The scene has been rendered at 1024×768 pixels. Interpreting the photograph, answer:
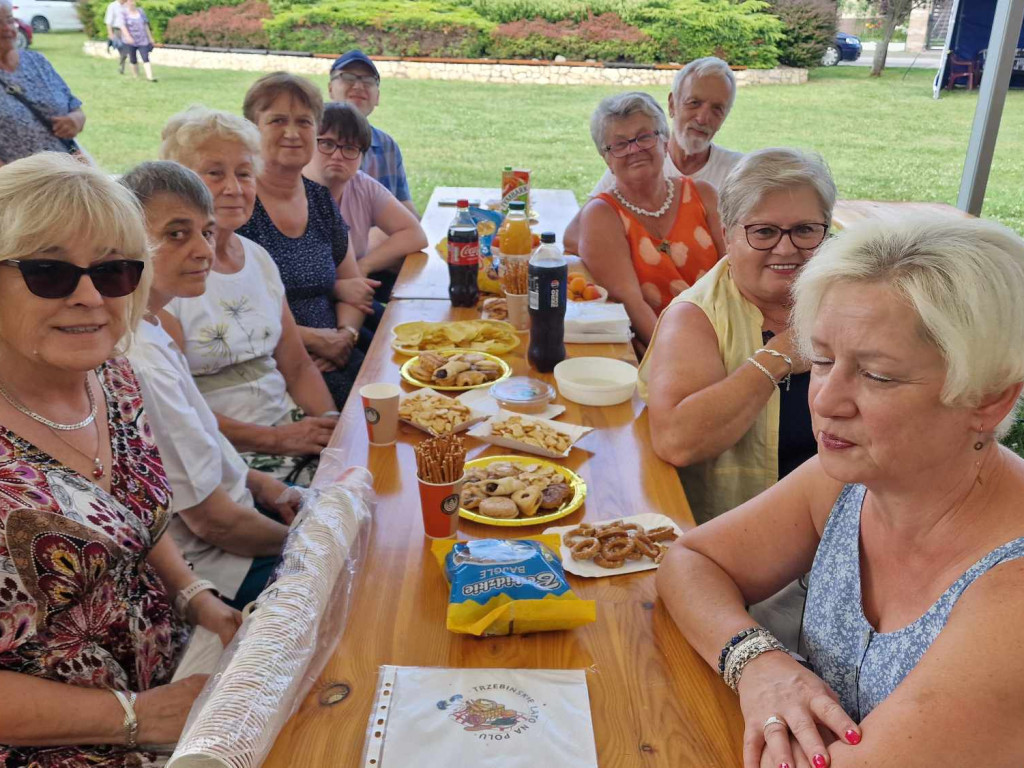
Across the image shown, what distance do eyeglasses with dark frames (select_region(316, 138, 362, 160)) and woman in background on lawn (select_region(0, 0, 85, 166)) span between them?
188cm

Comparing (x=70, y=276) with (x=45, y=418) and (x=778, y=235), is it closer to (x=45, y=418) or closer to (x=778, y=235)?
(x=45, y=418)

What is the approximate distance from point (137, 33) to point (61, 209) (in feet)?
48.4

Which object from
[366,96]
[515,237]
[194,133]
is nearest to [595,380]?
[515,237]

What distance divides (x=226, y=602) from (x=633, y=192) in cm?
217

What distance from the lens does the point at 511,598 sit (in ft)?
4.11

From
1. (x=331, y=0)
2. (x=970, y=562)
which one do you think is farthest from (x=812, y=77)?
(x=970, y=562)

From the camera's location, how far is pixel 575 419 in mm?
2062

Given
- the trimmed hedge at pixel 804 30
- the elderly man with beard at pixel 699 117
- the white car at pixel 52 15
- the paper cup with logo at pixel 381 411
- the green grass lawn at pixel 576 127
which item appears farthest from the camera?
the white car at pixel 52 15

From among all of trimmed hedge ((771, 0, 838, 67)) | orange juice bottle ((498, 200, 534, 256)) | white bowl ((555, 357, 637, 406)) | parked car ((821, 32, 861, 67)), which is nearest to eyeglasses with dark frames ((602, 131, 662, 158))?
orange juice bottle ((498, 200, 534, 256))

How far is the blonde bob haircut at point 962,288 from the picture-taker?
1.01 meters

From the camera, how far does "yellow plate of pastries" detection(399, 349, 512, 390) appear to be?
2.23 metres

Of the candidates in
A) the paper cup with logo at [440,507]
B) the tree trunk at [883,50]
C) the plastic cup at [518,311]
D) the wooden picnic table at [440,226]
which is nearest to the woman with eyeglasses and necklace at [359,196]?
the wooden picnic table at [440,226]

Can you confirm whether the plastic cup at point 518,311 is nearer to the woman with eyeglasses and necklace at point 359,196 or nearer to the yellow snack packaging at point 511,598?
the woman with eyeglasses and necklace at point 359,196

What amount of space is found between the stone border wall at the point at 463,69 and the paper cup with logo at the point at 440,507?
41.3 feet
